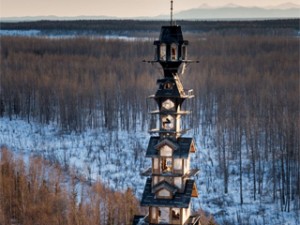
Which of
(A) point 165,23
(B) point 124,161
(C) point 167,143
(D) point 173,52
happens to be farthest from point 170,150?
(A) point 165,23

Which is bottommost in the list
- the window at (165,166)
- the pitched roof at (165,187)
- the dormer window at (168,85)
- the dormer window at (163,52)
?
the pitched roof at (165,187)

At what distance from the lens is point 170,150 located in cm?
2047

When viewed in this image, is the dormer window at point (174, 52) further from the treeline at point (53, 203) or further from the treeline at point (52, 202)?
the treeline at point (52, 202)

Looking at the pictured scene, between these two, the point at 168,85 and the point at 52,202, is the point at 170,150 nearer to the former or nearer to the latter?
the point at 168,85

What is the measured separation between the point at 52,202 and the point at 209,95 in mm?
38753

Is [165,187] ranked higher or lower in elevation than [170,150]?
lower

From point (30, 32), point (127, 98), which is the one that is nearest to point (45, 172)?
point (127, 98)

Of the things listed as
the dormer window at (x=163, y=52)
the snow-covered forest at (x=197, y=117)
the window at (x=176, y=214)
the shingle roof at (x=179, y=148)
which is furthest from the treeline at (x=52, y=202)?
the dormer window at (x=163, y=52)

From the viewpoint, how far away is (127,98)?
251 feet

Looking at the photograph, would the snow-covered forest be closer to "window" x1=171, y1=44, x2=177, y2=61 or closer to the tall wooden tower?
the tall wooden tower

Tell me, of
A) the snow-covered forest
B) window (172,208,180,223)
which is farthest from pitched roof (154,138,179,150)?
the snow-covered forest

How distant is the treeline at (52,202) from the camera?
1523 inches

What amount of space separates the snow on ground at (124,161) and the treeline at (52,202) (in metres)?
7.55

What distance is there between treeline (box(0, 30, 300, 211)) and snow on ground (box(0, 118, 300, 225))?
3.76ft
